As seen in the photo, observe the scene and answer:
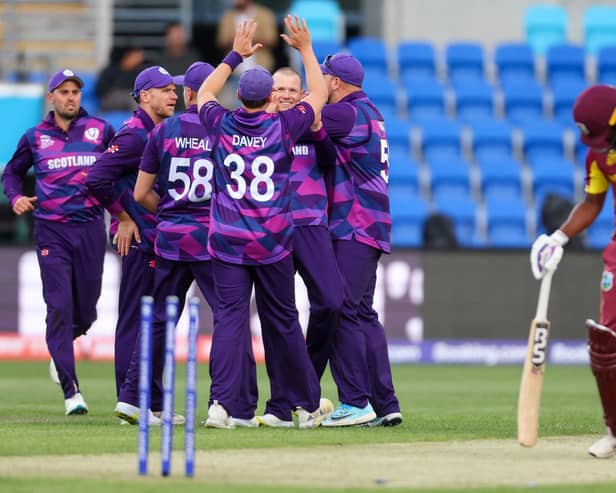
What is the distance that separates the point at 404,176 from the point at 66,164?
10.3 meters

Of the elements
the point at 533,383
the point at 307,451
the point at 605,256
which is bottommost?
the point at 307,451

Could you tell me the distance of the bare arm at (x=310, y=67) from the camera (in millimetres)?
9180

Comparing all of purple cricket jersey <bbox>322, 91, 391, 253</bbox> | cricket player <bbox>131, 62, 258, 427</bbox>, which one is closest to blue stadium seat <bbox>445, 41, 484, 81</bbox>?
purple cricket jersey <bbox>322, 91, 391, 253</bbox>

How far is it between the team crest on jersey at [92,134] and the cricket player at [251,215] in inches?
81.2

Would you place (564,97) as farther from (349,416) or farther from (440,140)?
(349,416)

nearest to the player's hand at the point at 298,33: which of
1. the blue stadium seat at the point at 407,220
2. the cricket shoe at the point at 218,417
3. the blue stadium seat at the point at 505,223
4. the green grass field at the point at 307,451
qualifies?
the cricket shoe at the point at 218,417

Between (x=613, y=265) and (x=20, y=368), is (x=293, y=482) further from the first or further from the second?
(x=20, y=368)

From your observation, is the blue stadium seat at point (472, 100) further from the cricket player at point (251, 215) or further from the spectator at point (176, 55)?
the cricket player at point (251, 215)

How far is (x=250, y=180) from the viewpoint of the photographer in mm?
8984

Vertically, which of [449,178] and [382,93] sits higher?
[382,93]

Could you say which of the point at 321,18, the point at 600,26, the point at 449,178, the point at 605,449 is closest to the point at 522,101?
the point at 449,178

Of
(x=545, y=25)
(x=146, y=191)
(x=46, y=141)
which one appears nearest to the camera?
(x=146, y=191)

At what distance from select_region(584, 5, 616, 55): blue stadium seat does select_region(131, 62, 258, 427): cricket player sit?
16.3 meters

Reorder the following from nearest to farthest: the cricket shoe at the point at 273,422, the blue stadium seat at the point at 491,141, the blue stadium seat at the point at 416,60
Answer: the cricket shoe at the point at 273,422
the blue stadium seat at the point at 491,141
the blue stadium seat at the point at 416,60
